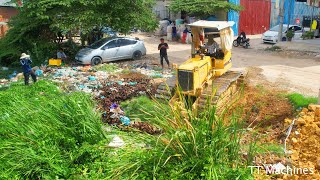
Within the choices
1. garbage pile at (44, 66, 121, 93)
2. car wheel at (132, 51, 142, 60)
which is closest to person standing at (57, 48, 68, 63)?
garbage pile at (44, 66, 121, 93)

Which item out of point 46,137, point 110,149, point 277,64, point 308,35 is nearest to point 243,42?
point 308,35

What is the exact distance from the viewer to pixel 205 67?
8773mm

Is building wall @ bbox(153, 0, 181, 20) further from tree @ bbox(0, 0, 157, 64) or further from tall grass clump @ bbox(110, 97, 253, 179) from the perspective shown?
tall grass clump @ bbox(110, 97, 253, 179)

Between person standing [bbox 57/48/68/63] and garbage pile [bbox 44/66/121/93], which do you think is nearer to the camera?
garbage pile [bbox 44/66/121/93]

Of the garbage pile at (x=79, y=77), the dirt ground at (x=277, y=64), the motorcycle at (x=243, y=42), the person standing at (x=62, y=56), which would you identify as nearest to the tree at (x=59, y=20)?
the person standing at (x=62, y=56)

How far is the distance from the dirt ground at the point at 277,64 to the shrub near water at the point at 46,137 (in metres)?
7.75

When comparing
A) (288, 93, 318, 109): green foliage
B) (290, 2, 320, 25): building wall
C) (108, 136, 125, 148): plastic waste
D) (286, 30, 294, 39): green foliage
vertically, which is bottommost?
(288, 93, 318, 109): green foliage

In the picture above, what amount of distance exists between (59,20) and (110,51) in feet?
9.33

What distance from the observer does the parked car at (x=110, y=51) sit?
15.6 meters

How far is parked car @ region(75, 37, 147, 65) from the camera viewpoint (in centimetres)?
1555

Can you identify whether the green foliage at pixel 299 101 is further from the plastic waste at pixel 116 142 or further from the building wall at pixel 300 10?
the building wall at pixel 300 10

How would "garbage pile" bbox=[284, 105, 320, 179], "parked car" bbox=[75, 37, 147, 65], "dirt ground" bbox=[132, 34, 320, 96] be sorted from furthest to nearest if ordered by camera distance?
1. "parked car" bbox=[75, 37, 147, 65]
2. "dirt ground" bbox=[132, 34, 320, 96]
3. "garbage pile" bbox=[284, 105, 320, 179]

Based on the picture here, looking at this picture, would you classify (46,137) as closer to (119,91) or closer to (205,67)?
(205,67)

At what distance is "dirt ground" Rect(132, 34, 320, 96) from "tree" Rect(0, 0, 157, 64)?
2.88 metres
